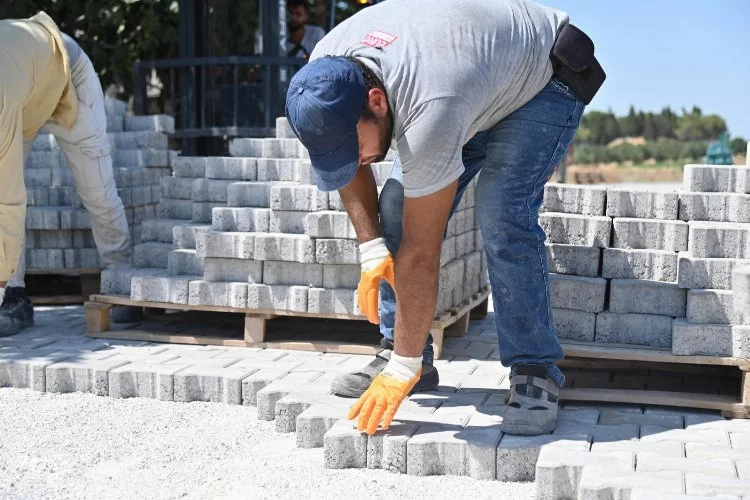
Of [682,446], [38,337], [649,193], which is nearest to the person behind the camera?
[682,446]

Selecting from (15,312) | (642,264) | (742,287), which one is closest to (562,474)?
(742,287)

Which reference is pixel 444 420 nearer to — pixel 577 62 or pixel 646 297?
pixel 646 297

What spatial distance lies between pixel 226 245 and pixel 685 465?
118 inches

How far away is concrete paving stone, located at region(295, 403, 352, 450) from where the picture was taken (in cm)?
391

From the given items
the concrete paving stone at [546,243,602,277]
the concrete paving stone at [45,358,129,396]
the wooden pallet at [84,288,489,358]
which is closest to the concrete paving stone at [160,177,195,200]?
the wooden pallet at [84,288,489,358]

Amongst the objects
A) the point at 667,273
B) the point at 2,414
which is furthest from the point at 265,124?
the point at 667,273

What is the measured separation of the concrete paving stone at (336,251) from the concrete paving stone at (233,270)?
43 centimetres

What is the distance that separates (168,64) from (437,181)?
23.1 feet

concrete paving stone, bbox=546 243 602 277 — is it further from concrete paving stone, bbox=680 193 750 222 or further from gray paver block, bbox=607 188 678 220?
concrete paving stone, bbox=680 193 750 222

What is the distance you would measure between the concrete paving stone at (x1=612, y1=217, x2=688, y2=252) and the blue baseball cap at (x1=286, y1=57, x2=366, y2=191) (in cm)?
164

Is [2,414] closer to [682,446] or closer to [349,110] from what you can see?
[349,110]

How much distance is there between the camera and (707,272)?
3.99 meters

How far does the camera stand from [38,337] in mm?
5715

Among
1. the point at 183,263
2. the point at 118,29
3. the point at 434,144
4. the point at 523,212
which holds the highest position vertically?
the point at 118,29
